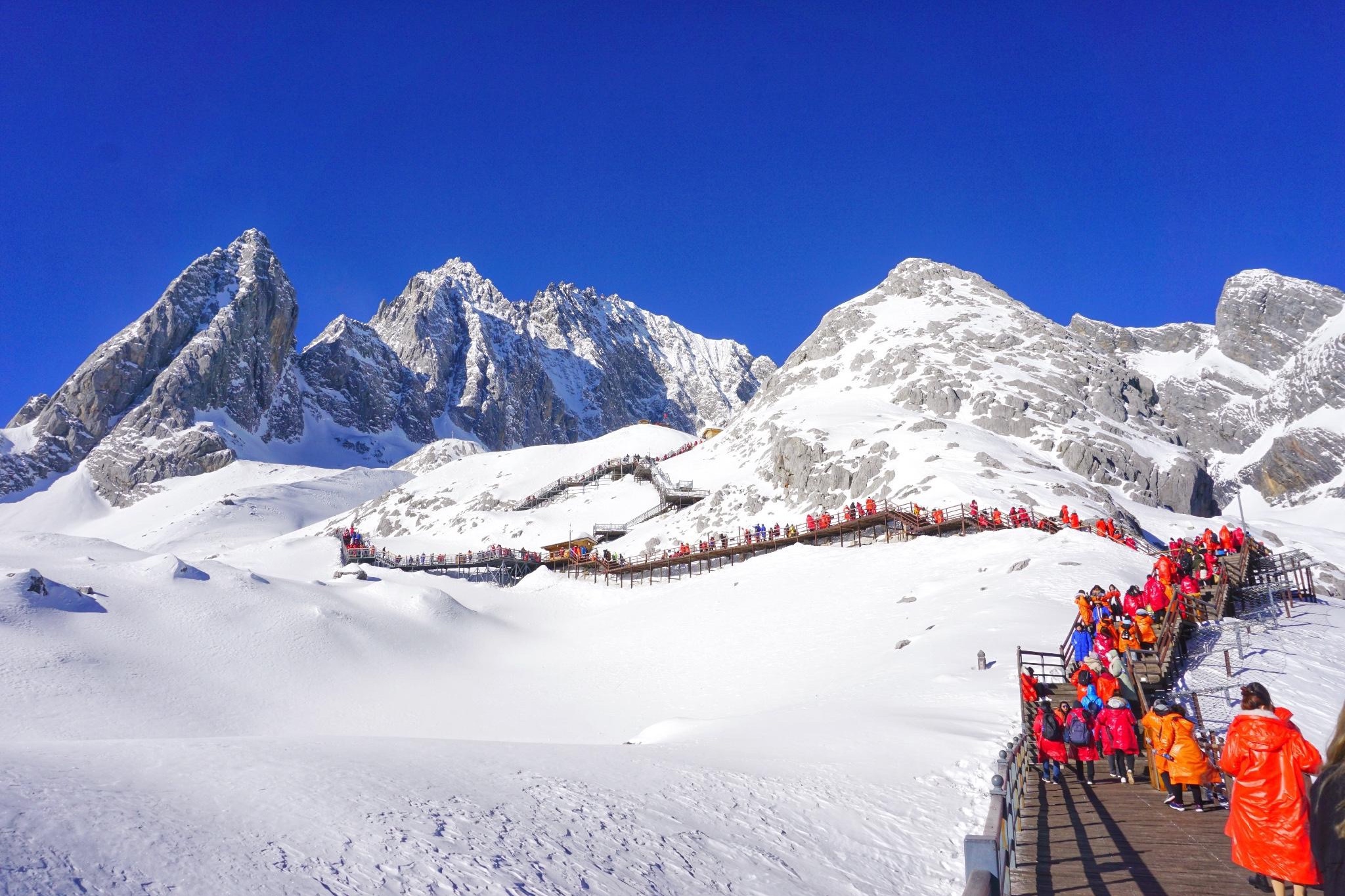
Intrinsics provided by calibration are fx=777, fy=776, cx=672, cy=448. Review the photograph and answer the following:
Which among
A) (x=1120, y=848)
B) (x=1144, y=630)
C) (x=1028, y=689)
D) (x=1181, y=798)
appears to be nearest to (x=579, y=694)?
(x=1144, y=630)

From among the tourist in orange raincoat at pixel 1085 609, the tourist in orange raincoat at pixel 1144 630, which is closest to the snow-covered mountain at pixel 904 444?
the tourist in orange raincoat at pixel 1085 609

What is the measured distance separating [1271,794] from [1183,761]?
4269mm

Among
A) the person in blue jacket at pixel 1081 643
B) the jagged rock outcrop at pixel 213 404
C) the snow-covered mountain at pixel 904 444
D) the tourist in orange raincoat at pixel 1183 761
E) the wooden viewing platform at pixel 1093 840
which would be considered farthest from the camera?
the jagged rock outcrop at pixel 213 404

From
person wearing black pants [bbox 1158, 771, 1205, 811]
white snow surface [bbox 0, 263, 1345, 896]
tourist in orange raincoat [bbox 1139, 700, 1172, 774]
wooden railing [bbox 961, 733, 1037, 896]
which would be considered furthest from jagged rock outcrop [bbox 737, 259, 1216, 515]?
wooden railing [bbox 961, 733, 1037, 896]

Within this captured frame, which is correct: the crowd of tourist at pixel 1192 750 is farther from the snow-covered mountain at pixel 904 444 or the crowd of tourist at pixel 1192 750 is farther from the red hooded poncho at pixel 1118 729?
the snow-covered mountain at pixel 904 444

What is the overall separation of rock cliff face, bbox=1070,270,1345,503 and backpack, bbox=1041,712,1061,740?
129 meters

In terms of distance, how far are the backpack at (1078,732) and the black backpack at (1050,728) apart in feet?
0.47

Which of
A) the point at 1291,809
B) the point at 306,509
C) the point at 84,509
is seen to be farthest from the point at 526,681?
the point at 84,509

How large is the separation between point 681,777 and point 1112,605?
559 inches

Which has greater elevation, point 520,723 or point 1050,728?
point 1050,728

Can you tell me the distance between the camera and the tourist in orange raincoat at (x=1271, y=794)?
5680mm

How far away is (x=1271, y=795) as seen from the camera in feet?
19.1

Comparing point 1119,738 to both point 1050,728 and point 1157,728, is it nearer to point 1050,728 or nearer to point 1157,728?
point 1050,728

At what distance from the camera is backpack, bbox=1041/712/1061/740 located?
37.4ft
